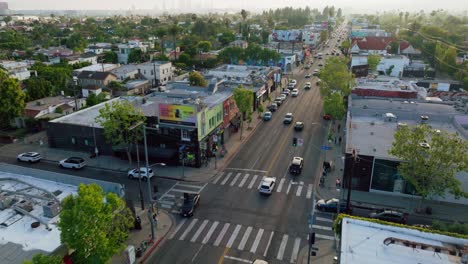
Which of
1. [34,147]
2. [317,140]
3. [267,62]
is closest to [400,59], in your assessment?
[267,62]

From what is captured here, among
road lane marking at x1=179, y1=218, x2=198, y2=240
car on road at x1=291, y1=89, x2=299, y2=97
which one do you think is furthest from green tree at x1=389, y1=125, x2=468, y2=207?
car on road at x1=291, y1=89, x2=299, y2=97

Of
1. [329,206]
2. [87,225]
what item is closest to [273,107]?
[329,206]

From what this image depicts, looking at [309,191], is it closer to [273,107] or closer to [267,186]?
[267,186]

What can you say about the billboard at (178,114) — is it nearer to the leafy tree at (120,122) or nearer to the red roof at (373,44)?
the leafy tree at (120,122)

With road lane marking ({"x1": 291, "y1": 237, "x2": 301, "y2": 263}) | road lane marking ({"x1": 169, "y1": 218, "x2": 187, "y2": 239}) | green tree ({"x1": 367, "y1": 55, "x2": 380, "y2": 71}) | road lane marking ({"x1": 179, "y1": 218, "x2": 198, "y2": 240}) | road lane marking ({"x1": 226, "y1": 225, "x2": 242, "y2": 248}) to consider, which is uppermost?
green tree ({"x1": 367, "y1": 55, "x2": 380, "y2": 71})

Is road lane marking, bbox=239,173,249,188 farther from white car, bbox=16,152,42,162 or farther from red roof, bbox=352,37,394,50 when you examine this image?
red roof, bbox=352,37,394,50

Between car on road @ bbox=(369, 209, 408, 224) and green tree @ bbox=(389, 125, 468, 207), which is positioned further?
car on road @ bbox=(369, 209, 408, 224)
